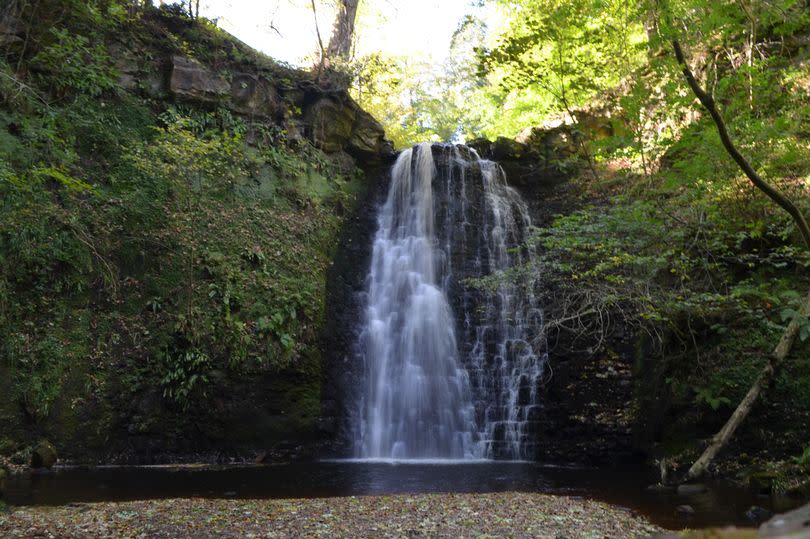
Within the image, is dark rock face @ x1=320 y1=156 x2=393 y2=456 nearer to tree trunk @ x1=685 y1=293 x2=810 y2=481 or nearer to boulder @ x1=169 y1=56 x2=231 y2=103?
boulder @ x1=169 y1=56 x2=231 y2=103

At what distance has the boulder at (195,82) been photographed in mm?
14633

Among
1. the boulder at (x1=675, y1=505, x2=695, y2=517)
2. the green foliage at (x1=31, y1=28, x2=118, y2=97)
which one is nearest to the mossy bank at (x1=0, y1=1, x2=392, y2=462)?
the green foliage at (x1=31, y1=28, x2=118, y2=97)

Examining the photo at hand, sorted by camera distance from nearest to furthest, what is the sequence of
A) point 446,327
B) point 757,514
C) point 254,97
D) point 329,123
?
point 757,514 < point 446,327 < point 254,97 < point 329,123

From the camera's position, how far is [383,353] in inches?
524

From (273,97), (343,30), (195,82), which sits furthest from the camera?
(343,30)

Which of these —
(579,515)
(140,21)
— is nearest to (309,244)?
(140,21)

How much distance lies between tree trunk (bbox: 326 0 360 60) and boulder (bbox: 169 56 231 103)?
4743mm

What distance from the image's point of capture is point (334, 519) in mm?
6133

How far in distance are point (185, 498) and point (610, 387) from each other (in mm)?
8648

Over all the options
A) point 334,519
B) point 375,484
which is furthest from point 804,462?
point 334,519

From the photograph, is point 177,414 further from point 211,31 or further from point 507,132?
point 507,132

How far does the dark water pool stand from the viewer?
7008 mm

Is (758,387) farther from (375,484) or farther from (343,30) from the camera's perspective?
(343,30)

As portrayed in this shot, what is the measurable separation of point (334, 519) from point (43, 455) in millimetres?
5961
